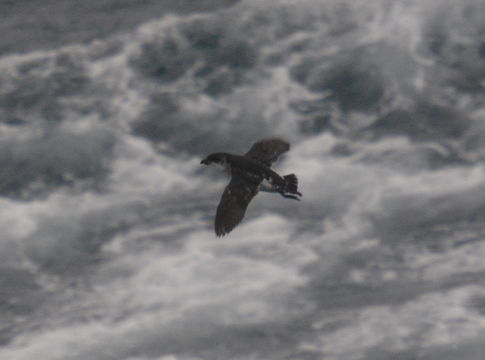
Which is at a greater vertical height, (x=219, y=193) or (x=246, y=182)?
(x=219, y=193)

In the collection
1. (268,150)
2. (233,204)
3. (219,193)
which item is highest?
(219,193)

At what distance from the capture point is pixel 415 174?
216ft

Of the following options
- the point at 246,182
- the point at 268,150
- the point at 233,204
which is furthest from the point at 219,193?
the point at 233,204

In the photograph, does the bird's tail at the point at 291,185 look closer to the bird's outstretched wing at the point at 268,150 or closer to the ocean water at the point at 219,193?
the bird's outstretched wing at the point at 268,150

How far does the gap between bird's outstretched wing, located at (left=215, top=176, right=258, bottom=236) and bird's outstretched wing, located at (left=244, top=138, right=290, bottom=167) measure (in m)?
1.43

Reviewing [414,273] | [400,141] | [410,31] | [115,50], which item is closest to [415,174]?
[400,141]

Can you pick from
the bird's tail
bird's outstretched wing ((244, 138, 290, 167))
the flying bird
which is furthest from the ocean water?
the bird's tail

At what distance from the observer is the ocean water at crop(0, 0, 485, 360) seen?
6338 centimetres

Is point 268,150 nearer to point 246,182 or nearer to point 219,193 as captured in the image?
point 246,182

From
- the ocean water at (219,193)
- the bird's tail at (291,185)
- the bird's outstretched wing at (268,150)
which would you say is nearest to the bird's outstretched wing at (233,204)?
the bird's tail at (291,185)

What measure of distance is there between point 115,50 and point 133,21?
3.19m

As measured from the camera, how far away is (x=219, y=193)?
201 ft

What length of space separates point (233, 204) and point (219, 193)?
1546 inches

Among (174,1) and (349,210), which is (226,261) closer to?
(349,210)
